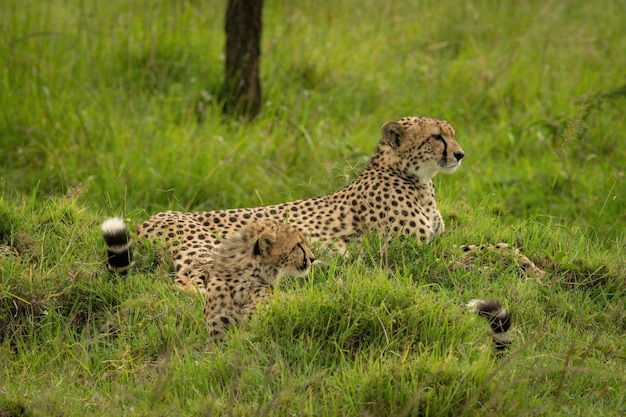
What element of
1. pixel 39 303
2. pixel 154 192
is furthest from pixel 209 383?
pixel 154 192

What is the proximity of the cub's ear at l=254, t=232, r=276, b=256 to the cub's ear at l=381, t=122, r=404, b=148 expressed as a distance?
1.39 metres

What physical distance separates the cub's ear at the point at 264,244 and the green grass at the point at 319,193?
0.22 m

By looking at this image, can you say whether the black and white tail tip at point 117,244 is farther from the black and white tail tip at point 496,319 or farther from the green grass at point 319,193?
the black and white tail tip at point 496,319

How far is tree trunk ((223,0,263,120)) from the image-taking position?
740 centimetres

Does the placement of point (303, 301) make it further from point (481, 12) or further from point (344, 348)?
point (481, 12)

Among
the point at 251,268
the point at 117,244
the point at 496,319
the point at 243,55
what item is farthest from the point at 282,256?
the point at 243,55

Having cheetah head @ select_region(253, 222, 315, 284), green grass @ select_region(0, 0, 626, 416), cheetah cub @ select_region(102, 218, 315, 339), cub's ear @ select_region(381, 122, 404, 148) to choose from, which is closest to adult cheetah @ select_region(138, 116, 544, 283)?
cub's ear @ select_region(381, 122, 404, 148)

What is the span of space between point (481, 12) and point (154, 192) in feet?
14.9

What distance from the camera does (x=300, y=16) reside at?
8.88 meters

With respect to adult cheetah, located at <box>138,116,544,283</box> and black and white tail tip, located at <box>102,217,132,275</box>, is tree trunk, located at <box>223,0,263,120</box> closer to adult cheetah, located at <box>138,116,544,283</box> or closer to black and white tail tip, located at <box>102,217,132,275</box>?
adult cheetah, located at <box>138,116,544,283</box>

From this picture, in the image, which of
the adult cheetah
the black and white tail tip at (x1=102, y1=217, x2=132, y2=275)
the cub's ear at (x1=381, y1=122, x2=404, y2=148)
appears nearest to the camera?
the black and white tail tip at (x1=102, y1=217, x2=132, y2=275)

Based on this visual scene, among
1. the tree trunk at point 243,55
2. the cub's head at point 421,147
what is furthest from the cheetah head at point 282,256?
the tree trunk at point 243,55

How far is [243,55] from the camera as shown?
746cm

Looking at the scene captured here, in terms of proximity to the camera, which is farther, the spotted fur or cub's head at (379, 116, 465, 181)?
cub's head at (379, 116, 465, 181)
